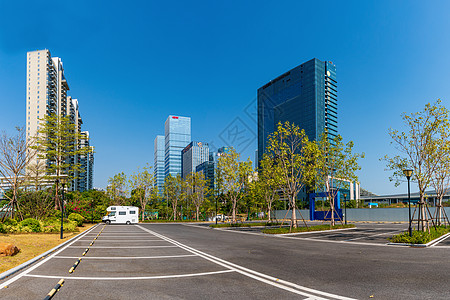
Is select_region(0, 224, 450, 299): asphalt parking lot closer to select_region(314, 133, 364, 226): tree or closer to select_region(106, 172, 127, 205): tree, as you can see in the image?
select_region(314, 133, 364, 226): tree

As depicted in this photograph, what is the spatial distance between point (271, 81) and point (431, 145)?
151 m

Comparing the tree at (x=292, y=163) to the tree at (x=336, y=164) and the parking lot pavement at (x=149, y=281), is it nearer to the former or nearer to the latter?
the tree at (x=336, y=164)

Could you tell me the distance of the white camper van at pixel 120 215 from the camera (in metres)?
43.5

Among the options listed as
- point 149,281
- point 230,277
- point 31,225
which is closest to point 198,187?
point 31,225

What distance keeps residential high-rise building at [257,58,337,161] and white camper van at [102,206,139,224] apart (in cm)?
10176

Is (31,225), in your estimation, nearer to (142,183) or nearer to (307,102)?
(142,183)

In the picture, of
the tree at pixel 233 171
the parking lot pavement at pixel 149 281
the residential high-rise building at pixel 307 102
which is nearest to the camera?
the parking lot pavement at pixel 149 281

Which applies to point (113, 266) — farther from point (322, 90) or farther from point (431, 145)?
point (322, 90)

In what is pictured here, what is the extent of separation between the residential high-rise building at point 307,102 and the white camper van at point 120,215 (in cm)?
10176

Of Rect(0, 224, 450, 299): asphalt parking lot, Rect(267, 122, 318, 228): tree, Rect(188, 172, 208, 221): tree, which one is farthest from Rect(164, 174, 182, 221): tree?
Rect(0, 224, 450, 299): asphalt parking lot

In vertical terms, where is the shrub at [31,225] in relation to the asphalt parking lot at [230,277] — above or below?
below

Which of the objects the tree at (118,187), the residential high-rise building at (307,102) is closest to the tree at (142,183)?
the tree at (118,187)

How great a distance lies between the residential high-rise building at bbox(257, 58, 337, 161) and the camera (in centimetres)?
14240

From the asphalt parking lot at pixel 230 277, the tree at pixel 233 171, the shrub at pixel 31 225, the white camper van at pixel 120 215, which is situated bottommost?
the white camper van at pixel 120 215
